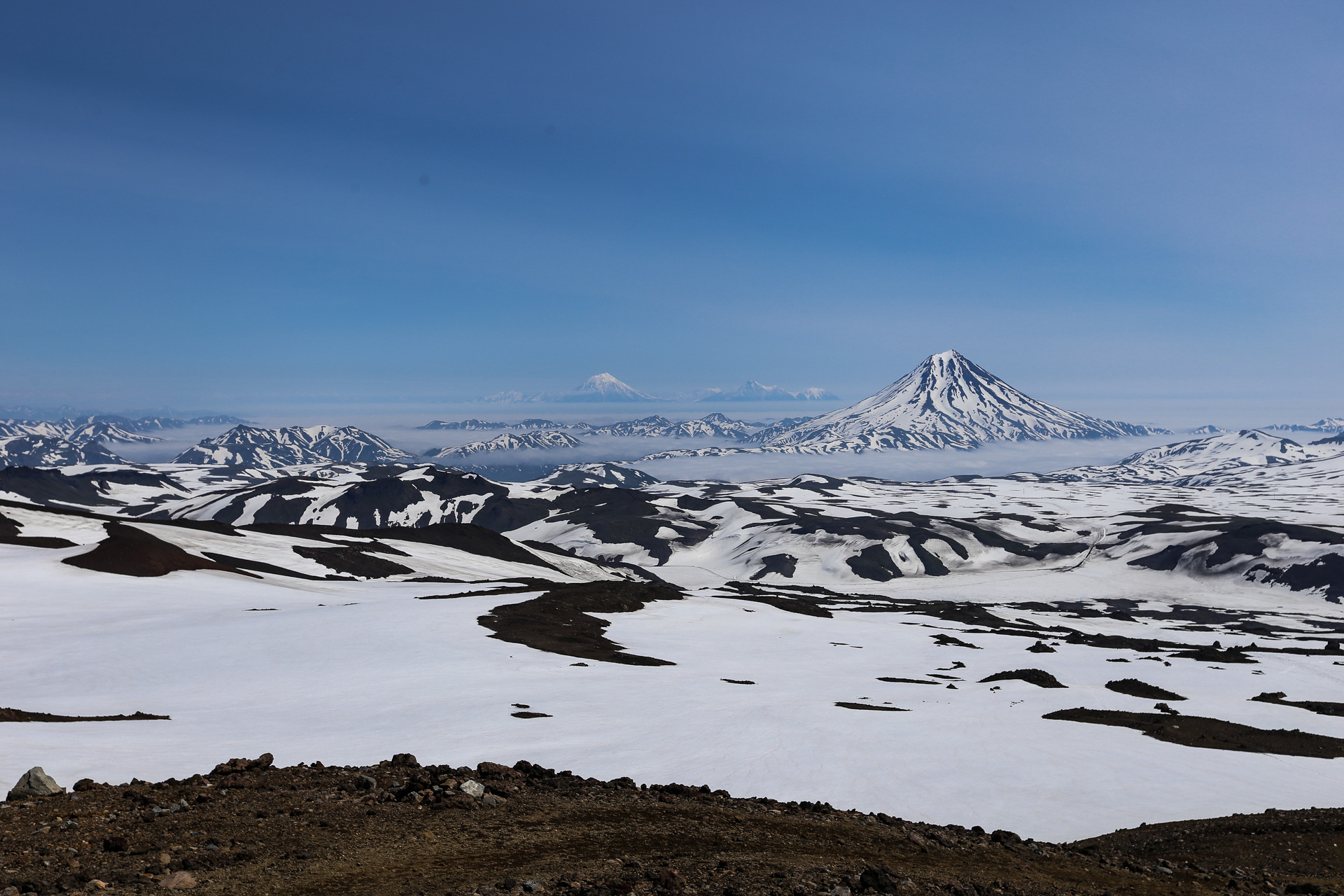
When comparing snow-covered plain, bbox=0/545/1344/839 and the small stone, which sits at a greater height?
the small stone

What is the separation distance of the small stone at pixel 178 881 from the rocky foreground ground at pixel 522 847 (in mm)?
38

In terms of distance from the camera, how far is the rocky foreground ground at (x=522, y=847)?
11.1 meters

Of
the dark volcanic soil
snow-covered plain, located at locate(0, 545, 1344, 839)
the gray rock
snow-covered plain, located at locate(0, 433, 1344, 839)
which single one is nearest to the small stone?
the gray rock

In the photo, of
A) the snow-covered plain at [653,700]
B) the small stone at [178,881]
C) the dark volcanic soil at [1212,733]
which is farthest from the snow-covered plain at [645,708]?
the small stone at [178,881]

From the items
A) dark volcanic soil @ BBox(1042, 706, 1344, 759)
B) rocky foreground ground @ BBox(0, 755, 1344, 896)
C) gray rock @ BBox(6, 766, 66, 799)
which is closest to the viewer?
rocky foreground ground @ BBox(0, 755, 1344, 896)

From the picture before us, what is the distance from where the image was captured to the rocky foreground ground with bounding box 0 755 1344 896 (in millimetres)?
11094

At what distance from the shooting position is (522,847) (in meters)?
13.2

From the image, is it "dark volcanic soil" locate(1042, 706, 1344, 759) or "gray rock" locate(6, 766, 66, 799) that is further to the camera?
"dark volcanic soil" locate(1042, 706, 1344, 759)

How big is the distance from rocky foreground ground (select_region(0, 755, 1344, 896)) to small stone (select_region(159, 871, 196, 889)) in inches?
1.5

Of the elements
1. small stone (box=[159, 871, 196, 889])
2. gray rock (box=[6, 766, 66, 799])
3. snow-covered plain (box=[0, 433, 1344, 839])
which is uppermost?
small stone (box=[159, 871, 196, 889])

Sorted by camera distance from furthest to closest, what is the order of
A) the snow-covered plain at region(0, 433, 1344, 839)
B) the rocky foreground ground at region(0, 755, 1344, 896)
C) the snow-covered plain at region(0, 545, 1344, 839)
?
the snow-covered plain at region(0, 433, 1344, 839)
the snow-covered plain at region(0, 545, 1344, 839)
the rocky foreground ground at region(0, 755, 1344, 896)

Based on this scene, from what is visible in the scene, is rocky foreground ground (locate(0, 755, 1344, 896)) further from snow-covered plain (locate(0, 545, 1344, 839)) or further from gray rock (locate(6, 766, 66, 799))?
snow-covered plain (locate(0, 545, 1344, 839))

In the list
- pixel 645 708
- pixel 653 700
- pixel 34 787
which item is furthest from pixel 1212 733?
pixel 34 787

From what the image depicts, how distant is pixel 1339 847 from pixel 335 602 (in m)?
71.8
